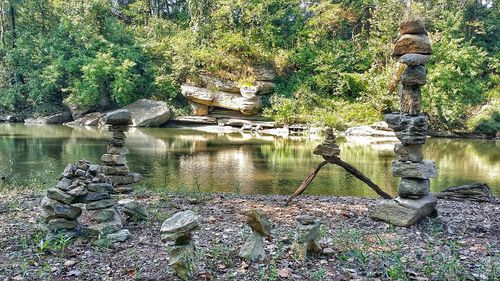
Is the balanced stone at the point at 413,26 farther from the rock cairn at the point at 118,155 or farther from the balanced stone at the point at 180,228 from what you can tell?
the rock cairn at the point at 118,155

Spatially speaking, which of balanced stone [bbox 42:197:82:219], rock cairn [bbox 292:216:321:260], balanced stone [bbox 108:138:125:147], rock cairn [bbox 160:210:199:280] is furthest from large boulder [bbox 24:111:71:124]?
rock cairn [bbox 292:216:321:260]

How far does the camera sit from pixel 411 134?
6.56 metres

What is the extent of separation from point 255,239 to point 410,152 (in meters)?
3.18

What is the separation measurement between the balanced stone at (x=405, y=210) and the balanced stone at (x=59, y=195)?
4.44 metres

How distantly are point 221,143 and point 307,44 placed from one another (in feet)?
56.1

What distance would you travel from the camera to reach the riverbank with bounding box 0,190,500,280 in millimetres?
4305

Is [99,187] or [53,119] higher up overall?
[53,119]

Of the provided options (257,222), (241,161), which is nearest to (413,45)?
(257,222)

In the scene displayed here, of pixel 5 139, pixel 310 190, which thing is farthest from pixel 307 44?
pixel 310 190

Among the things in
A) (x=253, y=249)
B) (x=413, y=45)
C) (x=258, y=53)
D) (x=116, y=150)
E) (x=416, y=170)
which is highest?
(x=258, y=53)

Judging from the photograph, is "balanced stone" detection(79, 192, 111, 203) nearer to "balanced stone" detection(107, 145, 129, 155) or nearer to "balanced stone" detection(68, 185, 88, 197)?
"balanced stone" detection(68, 185, 88, 197)

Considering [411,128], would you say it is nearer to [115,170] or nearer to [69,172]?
[69,172]

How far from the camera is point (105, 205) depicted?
555cm

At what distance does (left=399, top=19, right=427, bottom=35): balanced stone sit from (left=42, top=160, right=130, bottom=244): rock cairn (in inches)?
195
